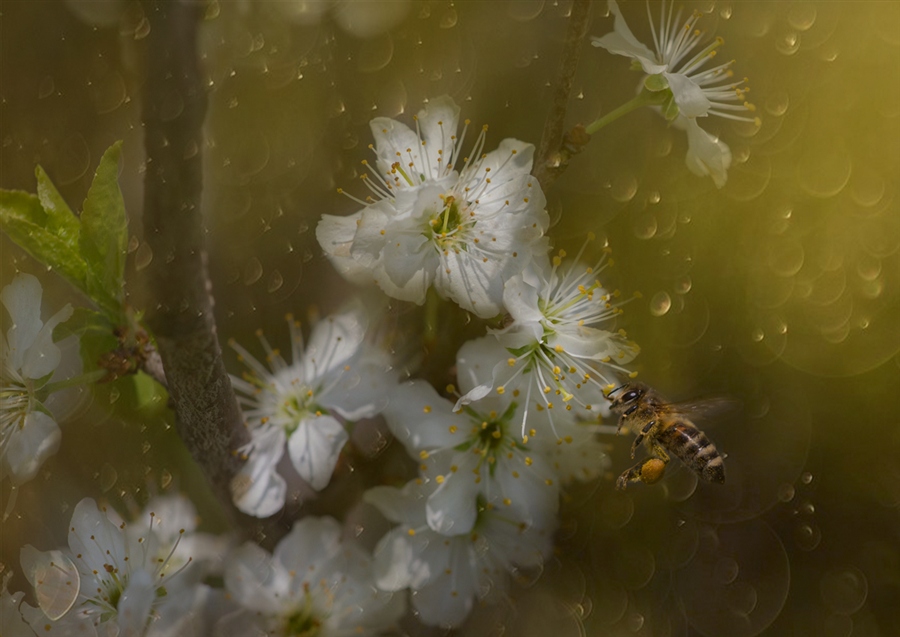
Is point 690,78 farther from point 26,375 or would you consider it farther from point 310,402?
point 26,375

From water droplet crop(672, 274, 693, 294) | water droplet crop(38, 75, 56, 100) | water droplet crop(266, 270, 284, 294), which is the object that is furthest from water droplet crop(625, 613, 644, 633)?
water droplet crop(38, 75, 56, 100)

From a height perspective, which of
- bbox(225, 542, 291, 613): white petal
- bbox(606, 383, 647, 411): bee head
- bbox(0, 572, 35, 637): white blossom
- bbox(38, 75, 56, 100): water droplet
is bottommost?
bbox(0, 572, 35, 637): white blossom

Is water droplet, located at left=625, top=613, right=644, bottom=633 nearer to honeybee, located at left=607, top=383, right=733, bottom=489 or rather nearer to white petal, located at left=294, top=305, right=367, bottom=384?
honeybee, located at left=607, top=383, right=733, bottom=489

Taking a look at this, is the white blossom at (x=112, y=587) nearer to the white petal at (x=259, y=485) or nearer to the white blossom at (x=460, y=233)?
the white petal at (x=259, y=485)

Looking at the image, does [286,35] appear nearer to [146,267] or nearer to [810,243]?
[146,267]

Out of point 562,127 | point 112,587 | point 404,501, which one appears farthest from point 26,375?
point 562,127

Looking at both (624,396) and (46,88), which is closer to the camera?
(624,396)

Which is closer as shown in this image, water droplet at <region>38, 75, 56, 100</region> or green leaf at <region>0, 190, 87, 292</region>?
green leaf at <region>0, 190, 87, 292</region>

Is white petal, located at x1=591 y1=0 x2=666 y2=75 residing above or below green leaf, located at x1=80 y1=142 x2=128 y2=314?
above
